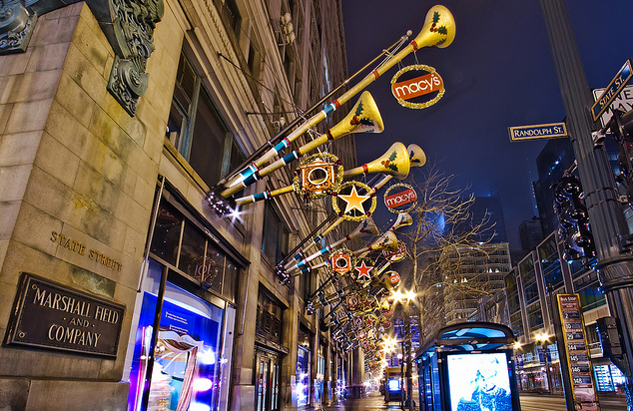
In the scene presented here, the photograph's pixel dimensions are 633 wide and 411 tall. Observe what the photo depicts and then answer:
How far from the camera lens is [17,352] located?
4.12 meters

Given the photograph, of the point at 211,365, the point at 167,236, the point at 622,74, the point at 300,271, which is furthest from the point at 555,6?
the point at 300,271

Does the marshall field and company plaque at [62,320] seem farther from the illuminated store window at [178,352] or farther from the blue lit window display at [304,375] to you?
the blue lit window display at [304,375]

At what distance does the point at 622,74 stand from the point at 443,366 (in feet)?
26.8

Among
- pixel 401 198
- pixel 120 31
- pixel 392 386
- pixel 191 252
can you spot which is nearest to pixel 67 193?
pixel 120 31

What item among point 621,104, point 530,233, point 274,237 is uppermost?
point 530,233

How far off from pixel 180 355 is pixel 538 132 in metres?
9.38

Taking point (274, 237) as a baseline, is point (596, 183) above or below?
below

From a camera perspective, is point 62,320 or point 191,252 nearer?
point 62,320

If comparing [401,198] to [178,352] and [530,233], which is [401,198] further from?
[530,233]

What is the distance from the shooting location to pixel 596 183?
7172 millimetres

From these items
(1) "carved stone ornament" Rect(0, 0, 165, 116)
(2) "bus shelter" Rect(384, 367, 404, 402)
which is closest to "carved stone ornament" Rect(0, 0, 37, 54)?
(1) "carved stone ornament" Rect(0, 0, 165, 116)

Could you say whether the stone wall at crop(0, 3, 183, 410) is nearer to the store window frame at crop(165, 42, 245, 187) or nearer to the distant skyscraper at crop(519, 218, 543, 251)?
the store window frame at crop(165, 42, 245, 187)

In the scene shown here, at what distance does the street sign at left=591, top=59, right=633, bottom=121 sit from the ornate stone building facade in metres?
7.75

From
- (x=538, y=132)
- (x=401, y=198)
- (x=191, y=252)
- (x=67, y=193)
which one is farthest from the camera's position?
(x=401, y=198)
